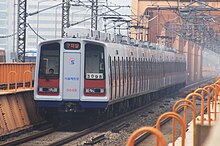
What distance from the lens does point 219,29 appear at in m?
59.8

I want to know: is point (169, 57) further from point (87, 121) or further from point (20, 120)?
point (20, 120)

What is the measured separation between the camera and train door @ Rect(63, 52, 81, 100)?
16.5m

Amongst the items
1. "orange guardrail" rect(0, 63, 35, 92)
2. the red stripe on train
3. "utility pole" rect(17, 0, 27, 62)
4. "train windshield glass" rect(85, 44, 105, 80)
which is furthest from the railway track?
"utility pole" rect(17, 0, 27, 62)

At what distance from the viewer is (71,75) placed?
16641 millimetres

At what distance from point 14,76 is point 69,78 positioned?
2.17 meters

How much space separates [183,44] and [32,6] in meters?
87.7

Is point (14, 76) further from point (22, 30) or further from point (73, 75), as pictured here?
point (22, 30)

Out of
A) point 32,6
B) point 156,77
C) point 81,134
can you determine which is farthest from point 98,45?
point 32,6

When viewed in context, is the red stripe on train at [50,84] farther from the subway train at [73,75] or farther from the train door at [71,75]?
the train door at [71,75]

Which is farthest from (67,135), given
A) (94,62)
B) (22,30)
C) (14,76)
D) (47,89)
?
(22,30)

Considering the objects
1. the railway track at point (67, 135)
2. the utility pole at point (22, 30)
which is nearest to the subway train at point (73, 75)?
the railway track at point (67, 135)

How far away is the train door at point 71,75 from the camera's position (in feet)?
54.3

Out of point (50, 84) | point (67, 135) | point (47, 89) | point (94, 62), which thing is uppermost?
point (94, 62)

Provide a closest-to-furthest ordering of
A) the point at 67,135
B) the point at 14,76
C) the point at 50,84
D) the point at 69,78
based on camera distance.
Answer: the point at 67,135, the point at 50,84, the point at 69,78, the point at 14,76
